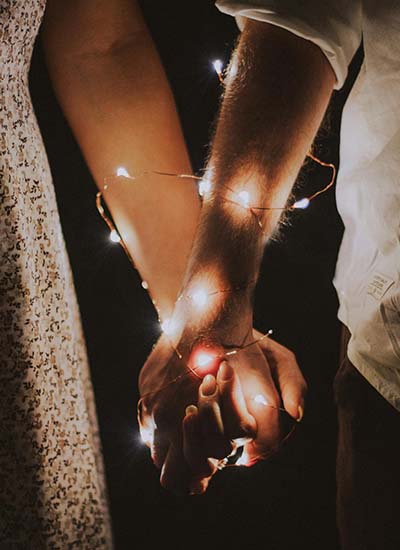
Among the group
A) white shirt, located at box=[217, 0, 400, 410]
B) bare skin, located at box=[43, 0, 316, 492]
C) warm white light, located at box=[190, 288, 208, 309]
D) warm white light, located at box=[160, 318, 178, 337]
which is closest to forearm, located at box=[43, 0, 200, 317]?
bare skin, located at box=[43, 0, 316, 492]

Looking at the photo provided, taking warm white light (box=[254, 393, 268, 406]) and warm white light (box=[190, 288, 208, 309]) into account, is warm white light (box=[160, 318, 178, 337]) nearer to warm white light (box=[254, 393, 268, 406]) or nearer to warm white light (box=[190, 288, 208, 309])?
warm white light (box=[190, 288, 208, 309])

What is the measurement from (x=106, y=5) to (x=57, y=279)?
714 millimetres

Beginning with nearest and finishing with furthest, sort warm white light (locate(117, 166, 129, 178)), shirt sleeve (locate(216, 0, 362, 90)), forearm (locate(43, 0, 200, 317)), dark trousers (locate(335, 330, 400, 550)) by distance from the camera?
shirt sleeve (locate(216, 0, 362, 90)) → dark trousers (locate(335, 330, 400, 550)) → warm white light (locate(117, 166, 129, 178)) → forearm (locate(43, 0, 200, 317))

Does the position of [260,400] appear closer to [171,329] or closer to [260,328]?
[171,329]

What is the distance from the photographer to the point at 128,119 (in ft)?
4.46

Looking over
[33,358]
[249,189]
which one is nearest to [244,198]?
[249,189]

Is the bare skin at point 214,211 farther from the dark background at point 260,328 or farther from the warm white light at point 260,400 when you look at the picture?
the dark background at point 260,328

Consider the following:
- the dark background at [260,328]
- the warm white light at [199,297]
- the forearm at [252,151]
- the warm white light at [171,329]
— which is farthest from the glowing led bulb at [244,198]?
the dark background at [260,328]

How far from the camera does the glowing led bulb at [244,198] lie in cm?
99

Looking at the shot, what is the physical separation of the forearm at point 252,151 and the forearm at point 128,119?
1.04ft

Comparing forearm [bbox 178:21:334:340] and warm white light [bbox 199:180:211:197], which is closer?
forearm [bbox 178:21:334:340]

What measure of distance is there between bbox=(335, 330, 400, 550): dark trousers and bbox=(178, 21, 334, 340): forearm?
30cm

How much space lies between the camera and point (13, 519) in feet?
3.50

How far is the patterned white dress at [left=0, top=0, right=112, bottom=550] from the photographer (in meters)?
1.02
